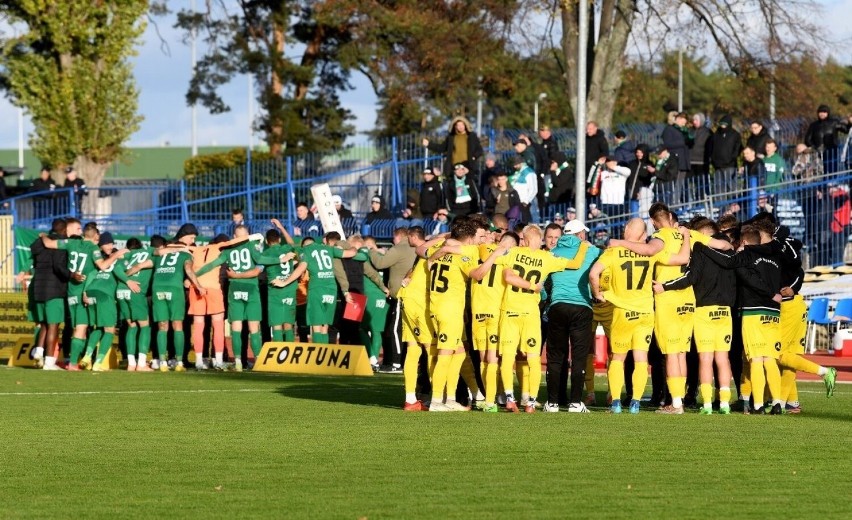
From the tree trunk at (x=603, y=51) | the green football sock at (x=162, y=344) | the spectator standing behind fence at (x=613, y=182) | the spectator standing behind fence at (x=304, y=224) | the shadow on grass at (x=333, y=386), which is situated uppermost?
the tree trunk at (x=603, y=51)

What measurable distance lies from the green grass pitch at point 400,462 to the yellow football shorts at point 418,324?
2.59ft

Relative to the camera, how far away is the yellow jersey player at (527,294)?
1521 cm

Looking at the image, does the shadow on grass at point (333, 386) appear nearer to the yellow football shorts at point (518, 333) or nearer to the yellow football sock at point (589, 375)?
the yellow football shorts at point (518, 333)

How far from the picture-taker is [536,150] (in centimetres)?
2869

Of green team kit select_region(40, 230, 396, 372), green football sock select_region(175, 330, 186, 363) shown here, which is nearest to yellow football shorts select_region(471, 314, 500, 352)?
green team kit select_region(40, 230, 396, 372)

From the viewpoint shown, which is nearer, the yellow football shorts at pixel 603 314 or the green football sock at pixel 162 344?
the yellow football shorts at pixel 603 314

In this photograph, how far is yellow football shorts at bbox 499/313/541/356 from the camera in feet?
50.4

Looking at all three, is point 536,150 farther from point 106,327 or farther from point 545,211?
point 106,327

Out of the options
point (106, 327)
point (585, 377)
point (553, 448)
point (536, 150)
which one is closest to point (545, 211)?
point (536, 150)

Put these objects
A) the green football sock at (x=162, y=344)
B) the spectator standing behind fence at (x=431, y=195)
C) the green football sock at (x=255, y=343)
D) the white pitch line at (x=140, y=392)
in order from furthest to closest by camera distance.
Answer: the spectator standing behind fence at (x=431, y=195) < the green football sock at (x=255, y=343) < the green football sock at (x=162, y=344) < the white pitch line at (x=140, y=392)

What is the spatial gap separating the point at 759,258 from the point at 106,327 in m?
10.9

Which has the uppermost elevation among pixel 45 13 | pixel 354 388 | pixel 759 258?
pixel 45 13

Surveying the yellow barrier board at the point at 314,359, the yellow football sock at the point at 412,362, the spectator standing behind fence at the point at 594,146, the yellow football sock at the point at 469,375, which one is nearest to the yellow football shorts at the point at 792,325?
the yellow football sock at the point at 469,375

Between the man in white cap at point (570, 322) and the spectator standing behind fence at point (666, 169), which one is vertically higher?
the spectator standing behind fence at point (666, 169)
